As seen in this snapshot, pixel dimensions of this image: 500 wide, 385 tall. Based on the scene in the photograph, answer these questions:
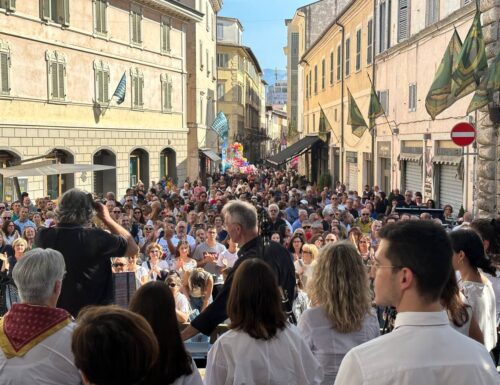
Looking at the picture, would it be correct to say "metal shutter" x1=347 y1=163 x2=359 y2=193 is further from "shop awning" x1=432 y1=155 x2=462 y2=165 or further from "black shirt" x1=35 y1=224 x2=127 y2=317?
"black shirt" x1=35 y1=224 x2=127 y2=317

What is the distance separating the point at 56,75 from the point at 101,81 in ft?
10.4

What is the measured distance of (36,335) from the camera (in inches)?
122

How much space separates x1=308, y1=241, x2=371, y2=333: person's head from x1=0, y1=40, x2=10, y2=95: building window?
18.8 m

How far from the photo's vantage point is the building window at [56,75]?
74.9ft

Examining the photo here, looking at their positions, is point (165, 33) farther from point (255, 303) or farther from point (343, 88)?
point (255, 303)

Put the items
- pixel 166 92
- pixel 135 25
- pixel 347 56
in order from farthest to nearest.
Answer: pixel 166 92
pixel 347 56
pixel 135 25

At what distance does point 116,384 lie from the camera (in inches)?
91.2

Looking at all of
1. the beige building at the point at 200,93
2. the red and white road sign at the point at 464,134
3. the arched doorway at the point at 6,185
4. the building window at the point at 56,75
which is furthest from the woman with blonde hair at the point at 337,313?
the beige building at the point at 200,93

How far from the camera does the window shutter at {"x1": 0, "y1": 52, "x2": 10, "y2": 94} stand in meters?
20.3

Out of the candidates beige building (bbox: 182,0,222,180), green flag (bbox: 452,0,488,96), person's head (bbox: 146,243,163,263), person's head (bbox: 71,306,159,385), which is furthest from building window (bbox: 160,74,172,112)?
person's head (bbox: 71,306,159,385)

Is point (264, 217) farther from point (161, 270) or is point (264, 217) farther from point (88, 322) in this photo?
point (161, 270)

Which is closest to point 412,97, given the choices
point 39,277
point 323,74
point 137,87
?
point 137,87

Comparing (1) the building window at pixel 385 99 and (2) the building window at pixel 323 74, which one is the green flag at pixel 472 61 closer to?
(1) the building window at pixel 385 99

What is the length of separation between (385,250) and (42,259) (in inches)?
73.8
